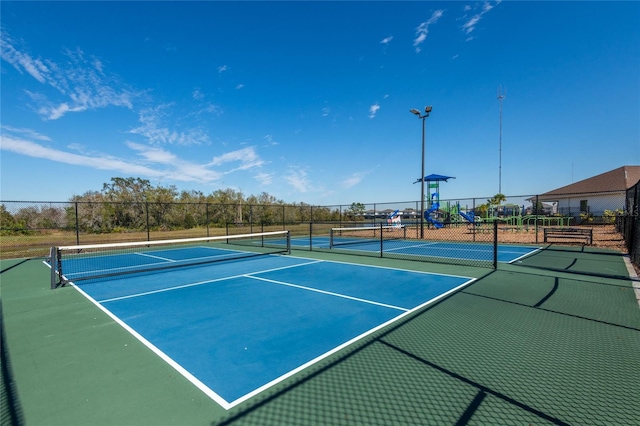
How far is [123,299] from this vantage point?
20.0 ft

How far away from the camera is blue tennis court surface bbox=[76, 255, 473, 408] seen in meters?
3.29

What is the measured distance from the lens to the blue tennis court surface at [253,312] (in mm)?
3289

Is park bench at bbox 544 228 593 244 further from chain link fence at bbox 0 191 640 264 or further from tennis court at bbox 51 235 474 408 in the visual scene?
tennis court at bbox 51 235 474 408

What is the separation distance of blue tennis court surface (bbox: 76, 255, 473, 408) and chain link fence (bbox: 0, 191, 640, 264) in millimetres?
4478

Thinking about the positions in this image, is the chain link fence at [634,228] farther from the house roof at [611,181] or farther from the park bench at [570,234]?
the house roof at [611,181]

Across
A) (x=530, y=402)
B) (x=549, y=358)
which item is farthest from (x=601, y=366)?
(x=530, y=402)

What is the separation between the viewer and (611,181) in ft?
117

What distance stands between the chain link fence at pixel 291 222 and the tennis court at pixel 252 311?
4.28 metres

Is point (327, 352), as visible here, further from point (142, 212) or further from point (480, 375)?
point (142, 212)

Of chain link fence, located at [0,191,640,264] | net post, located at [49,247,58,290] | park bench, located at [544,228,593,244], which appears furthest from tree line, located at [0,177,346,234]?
park bench, located at [544,228,593,244]

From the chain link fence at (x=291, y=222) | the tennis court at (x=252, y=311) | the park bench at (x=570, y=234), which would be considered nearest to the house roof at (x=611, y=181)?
the chain link fence at (x=291, y=222)

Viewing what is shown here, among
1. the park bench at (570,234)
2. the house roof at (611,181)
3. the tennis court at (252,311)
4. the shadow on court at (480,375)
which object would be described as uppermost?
the house roof at (611,181)

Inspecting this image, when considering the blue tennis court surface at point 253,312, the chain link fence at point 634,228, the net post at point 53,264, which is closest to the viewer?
the blue tennis court surface at point 253,312

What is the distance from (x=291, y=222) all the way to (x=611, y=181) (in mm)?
38899
